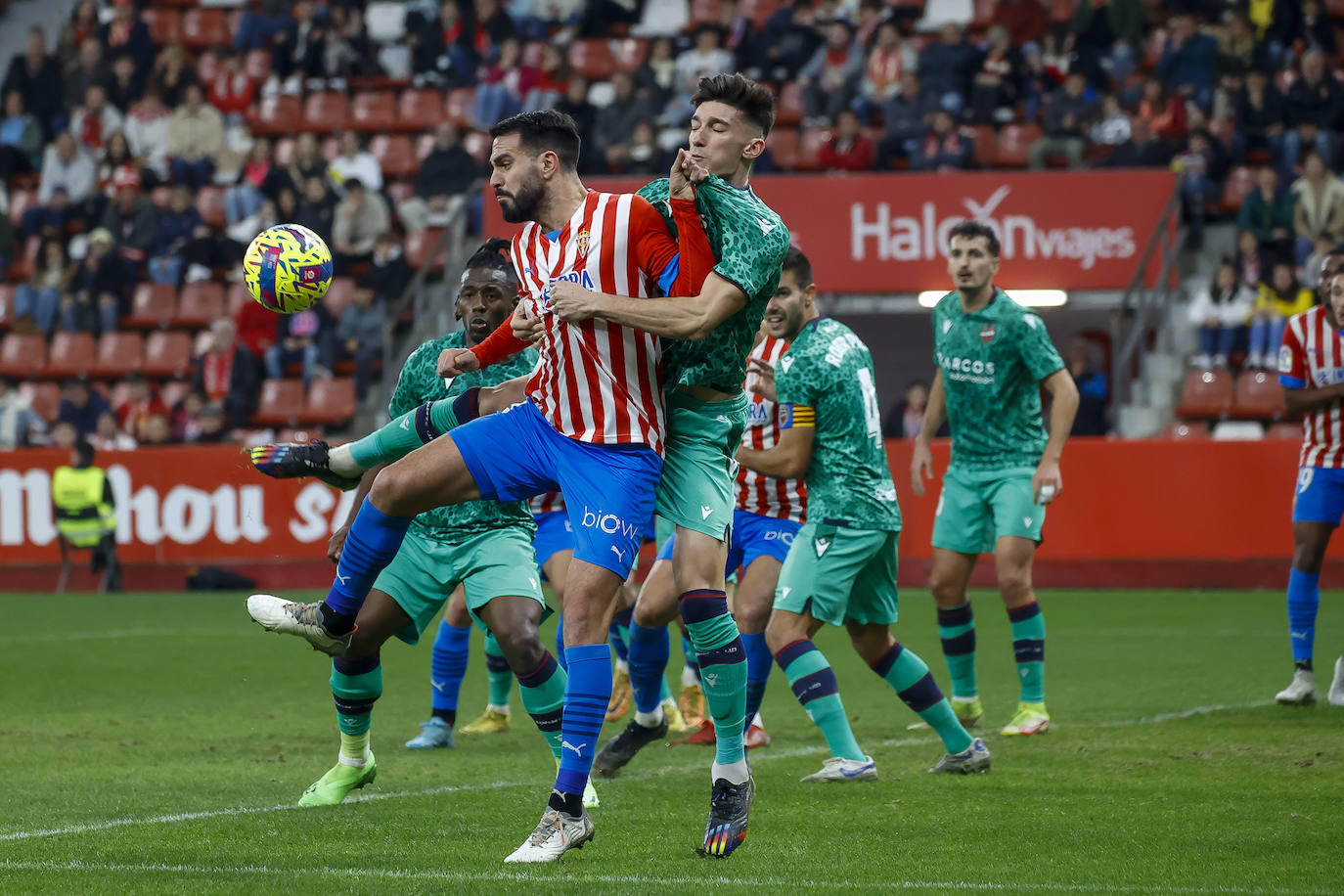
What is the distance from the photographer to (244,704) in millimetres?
9617

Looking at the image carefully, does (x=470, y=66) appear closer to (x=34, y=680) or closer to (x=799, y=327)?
(x=34, y=680)

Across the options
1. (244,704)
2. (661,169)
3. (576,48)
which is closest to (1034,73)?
(661,169)

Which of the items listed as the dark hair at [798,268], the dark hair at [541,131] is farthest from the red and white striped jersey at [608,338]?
the dark hair at [798,268]

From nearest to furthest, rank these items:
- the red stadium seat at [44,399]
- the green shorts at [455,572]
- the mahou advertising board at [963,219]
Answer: the green shorts at [455,572] → the mahou advertising board at [963,219] → the red stadium seat at [44,399]

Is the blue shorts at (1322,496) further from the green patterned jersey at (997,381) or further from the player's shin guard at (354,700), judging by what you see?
the player's shin guard at (354,700)

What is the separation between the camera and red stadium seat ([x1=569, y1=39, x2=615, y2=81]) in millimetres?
23703

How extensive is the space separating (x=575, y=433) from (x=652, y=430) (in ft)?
0.80

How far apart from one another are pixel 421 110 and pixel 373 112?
702mm

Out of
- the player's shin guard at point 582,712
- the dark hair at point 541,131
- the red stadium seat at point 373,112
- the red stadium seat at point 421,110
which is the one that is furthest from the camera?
the red stadium seat at point 373,112

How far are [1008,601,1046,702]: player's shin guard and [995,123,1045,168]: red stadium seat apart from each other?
12.5 meters

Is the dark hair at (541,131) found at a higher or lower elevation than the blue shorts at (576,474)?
higher

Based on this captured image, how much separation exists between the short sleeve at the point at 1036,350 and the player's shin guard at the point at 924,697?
2185mm

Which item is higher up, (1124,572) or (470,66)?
(470,66)

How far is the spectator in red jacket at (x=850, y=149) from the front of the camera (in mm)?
20094
